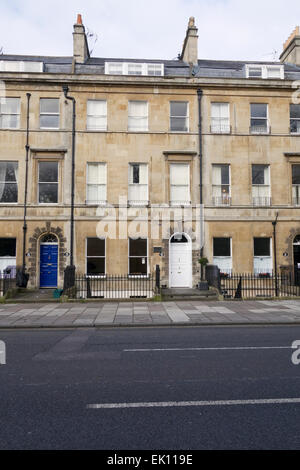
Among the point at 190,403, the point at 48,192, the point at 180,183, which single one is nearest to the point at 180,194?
the point at 180,183

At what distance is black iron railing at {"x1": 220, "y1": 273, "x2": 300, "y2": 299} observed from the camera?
17.4 metres

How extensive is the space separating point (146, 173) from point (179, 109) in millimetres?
4601

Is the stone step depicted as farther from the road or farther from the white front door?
the road

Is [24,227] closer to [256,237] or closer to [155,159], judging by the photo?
[155,159]

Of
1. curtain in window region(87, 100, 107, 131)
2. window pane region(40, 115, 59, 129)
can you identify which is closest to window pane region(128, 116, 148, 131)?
curtain in window region(87, 100, 107, 131)

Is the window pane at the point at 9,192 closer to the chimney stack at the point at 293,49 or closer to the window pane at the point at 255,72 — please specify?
the window pane at the point at 255,72

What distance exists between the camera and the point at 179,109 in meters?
19.6

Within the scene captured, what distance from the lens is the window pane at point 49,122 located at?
19031 millimetres

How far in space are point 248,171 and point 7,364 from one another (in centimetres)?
1707

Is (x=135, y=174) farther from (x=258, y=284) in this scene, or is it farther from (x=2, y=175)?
(x=258, y=284)

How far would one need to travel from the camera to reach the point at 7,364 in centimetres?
599

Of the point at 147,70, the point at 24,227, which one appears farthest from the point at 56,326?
the point at 147,70

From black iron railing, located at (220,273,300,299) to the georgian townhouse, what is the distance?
0.72m

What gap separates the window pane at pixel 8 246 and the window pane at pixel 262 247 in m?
14.2
